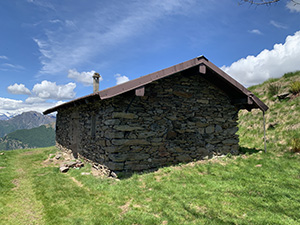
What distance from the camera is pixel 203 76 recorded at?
8.96 m

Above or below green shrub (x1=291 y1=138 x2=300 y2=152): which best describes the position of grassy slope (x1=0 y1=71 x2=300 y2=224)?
below

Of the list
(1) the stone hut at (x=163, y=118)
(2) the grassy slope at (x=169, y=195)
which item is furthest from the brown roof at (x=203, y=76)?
(2) the grassy slope at (x=169, y=195)

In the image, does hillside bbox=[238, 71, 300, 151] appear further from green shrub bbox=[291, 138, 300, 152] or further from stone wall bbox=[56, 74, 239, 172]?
stone wall bbox=[56, 74, 239, 172]

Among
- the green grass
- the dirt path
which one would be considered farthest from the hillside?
the dirt path

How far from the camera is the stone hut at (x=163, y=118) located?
22.7ft

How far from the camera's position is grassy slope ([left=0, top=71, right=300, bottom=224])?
14.2 feet

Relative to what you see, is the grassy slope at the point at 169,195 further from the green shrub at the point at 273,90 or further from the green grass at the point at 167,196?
the green shrub at the point at 273,90

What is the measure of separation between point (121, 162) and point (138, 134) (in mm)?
1181

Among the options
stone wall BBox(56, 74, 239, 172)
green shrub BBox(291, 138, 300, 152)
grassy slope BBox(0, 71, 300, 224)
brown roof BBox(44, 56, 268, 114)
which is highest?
brown roof BBox(44, 56, 268, 114)

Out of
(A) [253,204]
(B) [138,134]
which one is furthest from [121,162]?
(A) [253,204]

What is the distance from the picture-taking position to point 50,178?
7.60 m

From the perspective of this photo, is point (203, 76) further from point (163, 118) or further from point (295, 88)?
point (295, 88)

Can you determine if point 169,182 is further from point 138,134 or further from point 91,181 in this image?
point 91,181

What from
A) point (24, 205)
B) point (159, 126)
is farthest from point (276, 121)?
point (24, 205)
